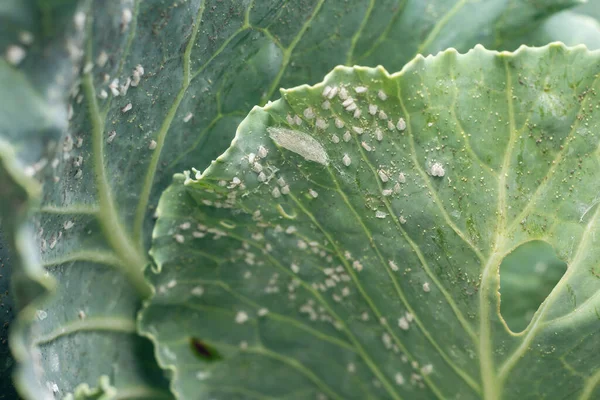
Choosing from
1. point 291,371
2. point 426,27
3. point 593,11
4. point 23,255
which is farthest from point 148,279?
point 593,11

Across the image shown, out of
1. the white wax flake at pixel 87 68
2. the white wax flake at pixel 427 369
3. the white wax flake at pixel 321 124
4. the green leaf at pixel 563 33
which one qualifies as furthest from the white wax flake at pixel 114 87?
the green leaf at pixel 563 33

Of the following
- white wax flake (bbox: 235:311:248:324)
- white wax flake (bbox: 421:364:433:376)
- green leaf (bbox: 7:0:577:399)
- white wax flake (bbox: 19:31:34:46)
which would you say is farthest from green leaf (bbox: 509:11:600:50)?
white wax flake (bbox: 19:31:34:46)

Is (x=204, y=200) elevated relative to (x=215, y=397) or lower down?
elevated

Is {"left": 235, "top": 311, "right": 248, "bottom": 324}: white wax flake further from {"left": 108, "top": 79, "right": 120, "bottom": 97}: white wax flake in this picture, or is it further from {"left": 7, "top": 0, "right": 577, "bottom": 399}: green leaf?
{"left": 108, "top": 79, "right": 120, "bottom": 97}: white wax flake

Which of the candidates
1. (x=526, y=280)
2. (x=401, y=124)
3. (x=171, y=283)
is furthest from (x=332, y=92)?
(x=526, y=280)

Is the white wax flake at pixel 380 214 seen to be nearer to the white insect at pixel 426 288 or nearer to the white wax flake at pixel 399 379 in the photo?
the white insect at pixel 426 288

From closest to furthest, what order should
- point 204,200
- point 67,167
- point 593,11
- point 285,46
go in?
point 67,167 < point 204,200 < point 285,46 < point 593,11

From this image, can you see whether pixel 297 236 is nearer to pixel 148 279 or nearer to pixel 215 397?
pixel 148 279
